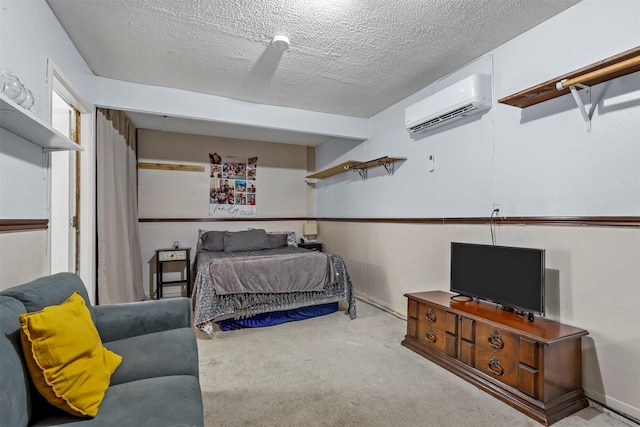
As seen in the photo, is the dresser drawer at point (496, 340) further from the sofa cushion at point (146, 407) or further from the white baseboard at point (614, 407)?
the sofa cushion at point (146, 407)

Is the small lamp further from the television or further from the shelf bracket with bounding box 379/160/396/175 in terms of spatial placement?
the television

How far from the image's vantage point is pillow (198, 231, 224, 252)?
4602 mm

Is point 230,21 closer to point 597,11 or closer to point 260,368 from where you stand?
point 597,11

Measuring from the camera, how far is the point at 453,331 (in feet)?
7.70

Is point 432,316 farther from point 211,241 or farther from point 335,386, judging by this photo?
point 211,241

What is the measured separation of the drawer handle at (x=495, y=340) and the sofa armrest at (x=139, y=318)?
1958mm

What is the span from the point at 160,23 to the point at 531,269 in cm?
303

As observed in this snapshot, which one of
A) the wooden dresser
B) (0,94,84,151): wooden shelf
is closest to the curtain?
(0,94,84,151): wooden shelf

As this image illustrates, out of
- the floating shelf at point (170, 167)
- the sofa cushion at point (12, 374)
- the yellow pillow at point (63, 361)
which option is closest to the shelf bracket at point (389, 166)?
the floating shelf at point (170, 167)

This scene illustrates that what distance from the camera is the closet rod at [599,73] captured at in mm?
1576

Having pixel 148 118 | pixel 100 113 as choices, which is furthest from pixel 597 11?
pixel 148 118

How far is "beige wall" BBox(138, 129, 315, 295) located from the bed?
169cm

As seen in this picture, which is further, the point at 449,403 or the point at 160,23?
the point at 160,23

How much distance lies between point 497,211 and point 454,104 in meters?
0.95
